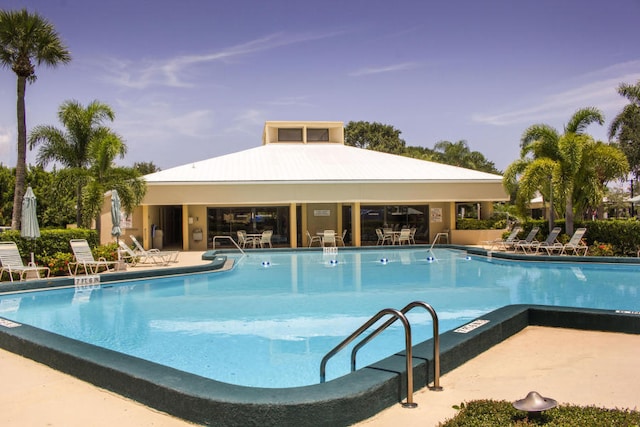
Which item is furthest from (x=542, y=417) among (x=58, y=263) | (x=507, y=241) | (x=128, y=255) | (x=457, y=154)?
(x=457, y=154)

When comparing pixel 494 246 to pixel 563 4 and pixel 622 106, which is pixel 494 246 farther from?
pixel 622 106

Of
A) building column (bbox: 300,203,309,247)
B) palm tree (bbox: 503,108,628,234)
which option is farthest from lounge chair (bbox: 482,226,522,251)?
building column (bbox: 300,203,309,247)

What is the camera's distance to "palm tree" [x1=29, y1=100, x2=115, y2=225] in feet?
60.7

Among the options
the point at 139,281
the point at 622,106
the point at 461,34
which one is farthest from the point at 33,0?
the point at 622,106

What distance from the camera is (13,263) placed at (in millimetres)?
12930

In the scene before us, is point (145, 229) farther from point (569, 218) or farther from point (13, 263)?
point (569, 218)

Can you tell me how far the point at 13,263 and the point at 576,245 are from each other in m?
17.2

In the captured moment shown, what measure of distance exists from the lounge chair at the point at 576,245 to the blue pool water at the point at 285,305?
3.70ft

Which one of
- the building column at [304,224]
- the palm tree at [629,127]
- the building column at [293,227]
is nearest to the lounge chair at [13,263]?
the building column at [293,227]

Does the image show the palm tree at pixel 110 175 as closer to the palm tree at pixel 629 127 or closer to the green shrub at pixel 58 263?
the green shrub at pixel 58 263

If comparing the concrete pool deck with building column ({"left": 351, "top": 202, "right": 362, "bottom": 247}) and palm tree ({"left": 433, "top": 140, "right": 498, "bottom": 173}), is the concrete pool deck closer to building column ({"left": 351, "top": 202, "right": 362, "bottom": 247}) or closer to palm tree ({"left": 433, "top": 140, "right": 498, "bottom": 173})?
building column ({"left": 351, "top": 202, "right": 362, "bottom": 247})

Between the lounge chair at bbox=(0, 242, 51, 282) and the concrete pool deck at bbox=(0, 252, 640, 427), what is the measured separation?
24.3 feet

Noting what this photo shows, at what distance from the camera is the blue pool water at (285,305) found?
7.27 m

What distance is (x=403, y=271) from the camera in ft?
54.1
